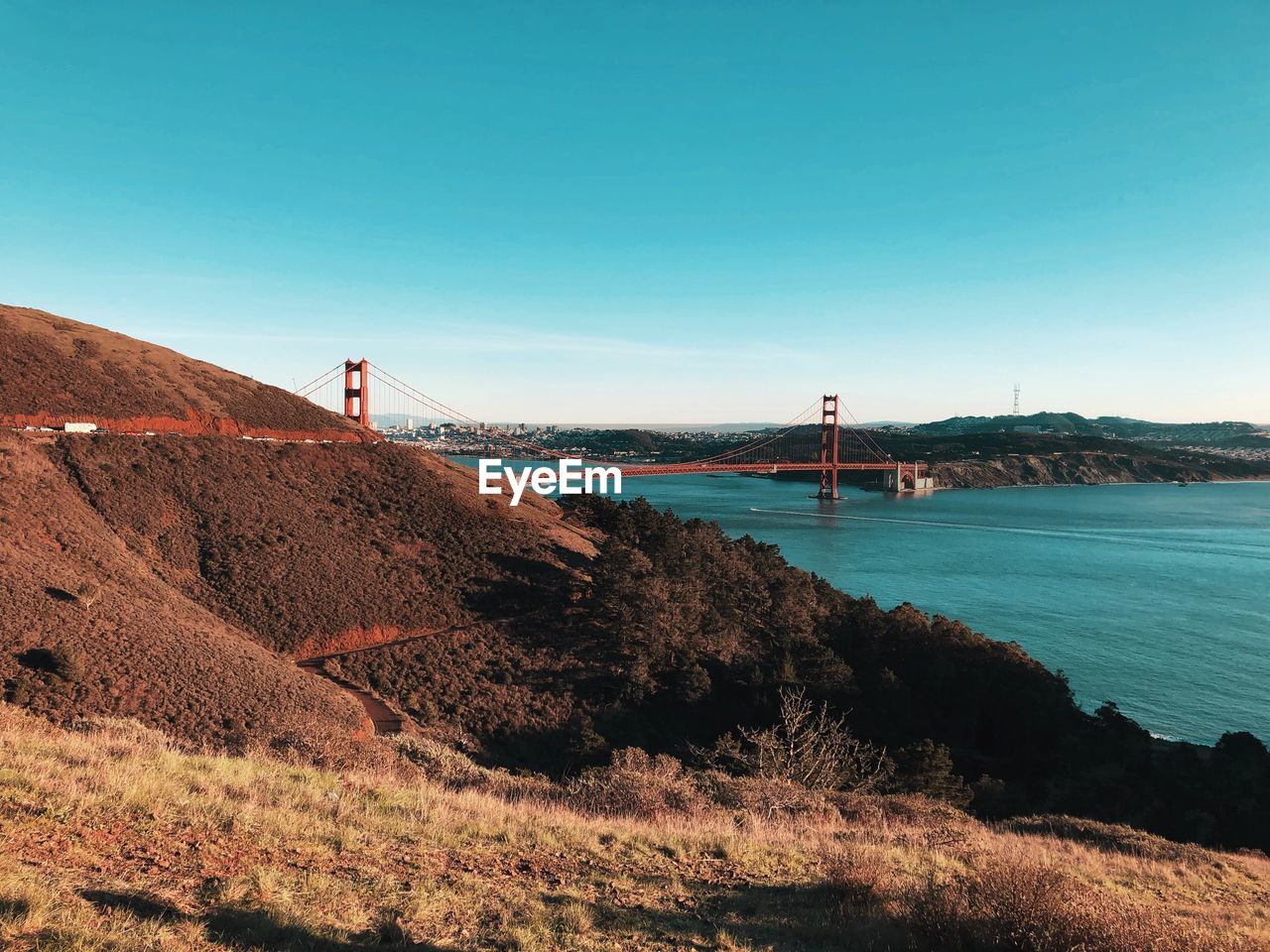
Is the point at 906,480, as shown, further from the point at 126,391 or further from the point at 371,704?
the point at 371,704

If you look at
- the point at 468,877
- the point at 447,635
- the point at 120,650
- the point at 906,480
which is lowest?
the point at 447,635

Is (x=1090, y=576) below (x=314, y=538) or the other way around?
below

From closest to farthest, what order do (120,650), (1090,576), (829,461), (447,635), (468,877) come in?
(468,877), (120,650), (447,635), (1090,576), (829,461)

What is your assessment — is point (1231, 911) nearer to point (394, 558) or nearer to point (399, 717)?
point (399, 717)

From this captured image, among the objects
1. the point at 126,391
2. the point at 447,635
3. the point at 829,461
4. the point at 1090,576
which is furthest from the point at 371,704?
the point at 829,461

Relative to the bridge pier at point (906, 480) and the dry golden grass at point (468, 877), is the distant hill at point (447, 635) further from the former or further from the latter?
the bridge pier at point (906, 480)

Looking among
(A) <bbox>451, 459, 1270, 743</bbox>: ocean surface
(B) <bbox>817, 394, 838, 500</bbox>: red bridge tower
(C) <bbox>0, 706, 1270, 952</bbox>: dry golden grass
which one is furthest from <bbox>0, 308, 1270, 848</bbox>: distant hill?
(B) <bbox>817, 394, 838, 500</bbox>: red bridge tower

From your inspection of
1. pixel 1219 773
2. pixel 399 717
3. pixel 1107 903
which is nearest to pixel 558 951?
pixel 1107 903

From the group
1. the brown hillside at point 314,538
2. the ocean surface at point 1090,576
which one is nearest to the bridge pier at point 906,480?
the ocean surface at point 1090,576
